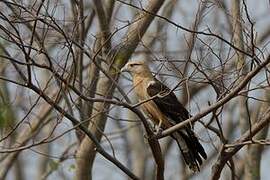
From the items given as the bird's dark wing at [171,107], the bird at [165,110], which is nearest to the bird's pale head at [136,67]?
the bird at [165,110]

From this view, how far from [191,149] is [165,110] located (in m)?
0.61

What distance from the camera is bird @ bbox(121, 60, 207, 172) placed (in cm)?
689

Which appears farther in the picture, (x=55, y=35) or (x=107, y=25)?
(x=107, y=25)

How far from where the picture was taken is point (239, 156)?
11.3 meters

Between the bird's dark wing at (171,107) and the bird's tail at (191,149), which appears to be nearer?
the bird's tail at (191,149)

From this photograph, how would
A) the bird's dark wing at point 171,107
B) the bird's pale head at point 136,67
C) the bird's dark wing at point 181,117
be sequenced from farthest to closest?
1. the bird's pale head at point 136,67
2. the bird's dark wing at point 171,107
3. the bird's dark wing at point 181,117

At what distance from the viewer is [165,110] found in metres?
7.45

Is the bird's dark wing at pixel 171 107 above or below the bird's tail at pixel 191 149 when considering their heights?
above

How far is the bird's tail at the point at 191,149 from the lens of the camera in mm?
6816

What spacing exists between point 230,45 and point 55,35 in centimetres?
141

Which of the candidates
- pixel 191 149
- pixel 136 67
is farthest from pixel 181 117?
pixel 136 67

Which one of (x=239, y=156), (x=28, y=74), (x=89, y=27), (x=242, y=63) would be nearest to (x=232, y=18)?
(x=242, y=63)

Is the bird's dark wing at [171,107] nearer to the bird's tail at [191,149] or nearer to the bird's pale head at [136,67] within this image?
the bird's tail at [191,149]

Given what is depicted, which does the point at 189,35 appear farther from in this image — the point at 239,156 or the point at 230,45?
the point at 239,156
